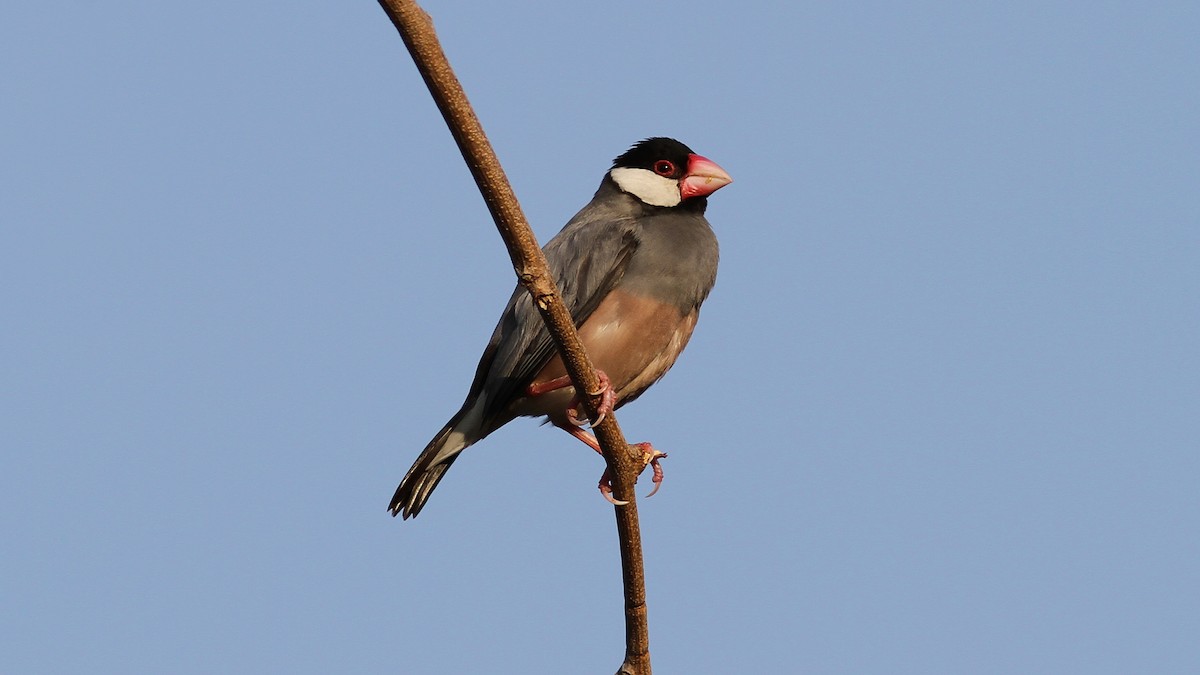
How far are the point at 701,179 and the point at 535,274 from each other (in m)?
3.95

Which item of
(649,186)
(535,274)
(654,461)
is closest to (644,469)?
(654,461)

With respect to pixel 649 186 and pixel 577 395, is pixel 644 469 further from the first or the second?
pixel 649 186

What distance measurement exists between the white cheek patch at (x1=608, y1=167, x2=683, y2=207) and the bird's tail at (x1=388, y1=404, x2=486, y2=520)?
72.2 inches

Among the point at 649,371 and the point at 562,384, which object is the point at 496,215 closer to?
the point at 562,384

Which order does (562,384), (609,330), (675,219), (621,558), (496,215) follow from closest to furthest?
(496,215) < (621,558) < (562,384) < (609,330) < (675,219)

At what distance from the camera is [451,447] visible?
303 inches

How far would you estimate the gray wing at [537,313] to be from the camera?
23.5 ft

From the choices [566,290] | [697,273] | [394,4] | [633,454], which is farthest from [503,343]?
[394,4]

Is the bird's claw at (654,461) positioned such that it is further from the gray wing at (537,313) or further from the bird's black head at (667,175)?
the bird's black head at (667,175)

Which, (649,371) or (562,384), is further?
(649,371)

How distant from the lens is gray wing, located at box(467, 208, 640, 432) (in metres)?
7.17

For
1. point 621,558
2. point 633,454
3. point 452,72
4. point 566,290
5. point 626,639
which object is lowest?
point 626,639

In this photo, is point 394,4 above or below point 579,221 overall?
above

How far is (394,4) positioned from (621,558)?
280 centimetres
